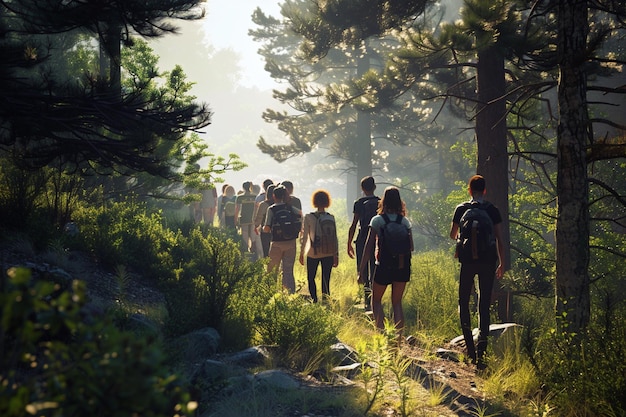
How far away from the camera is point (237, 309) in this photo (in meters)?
6.54

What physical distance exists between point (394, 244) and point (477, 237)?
100cm

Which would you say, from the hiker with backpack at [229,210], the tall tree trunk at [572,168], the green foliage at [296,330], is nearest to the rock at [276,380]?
the green foliage at [296,330]

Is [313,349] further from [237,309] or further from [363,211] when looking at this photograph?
[363,211]

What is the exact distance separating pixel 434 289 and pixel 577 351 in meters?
4.14

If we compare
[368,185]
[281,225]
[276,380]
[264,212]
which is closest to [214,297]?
[276,380]

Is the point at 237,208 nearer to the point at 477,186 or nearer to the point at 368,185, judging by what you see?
the point at 368,185

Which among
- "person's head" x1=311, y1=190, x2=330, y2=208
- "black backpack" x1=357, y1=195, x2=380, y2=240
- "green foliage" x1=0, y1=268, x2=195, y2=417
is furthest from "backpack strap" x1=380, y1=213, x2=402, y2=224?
"green foliage" x1=0, y1=268, x2=195, y2=417

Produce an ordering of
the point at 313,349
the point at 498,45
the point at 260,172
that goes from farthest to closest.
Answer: the point at 260,172 → the point at 498,45 → the point at 313,349

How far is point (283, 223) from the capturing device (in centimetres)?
923

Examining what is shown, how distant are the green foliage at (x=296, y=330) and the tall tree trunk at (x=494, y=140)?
391cm

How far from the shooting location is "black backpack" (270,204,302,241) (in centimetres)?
922

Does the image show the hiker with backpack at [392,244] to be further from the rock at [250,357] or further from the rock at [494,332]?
the rock at [250,357]

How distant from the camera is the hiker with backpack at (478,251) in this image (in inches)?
242

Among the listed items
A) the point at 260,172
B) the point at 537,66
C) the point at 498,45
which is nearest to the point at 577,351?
the point at 498,45
